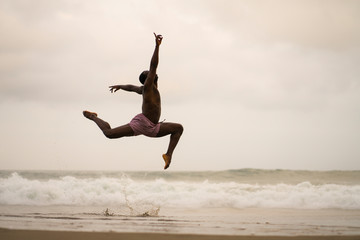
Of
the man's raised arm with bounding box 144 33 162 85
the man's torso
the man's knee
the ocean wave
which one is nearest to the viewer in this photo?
the man's raised arm with bounding box 144 33 162 85

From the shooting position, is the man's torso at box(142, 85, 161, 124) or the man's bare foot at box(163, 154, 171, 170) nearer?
the man's torso at box(142, 85, 161, 124)

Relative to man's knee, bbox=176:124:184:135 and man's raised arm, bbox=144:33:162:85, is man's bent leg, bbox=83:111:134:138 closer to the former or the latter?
man's knee, bbox=176:124:184:135

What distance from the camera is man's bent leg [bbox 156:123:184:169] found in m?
8.28

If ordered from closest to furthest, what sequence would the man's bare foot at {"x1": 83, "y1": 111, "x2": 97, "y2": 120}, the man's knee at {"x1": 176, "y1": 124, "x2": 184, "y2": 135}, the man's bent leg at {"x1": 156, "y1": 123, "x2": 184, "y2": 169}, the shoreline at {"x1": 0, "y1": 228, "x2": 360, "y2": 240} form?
the shoreline at {"x1": 0, "y1": 228, "x2": 360, "y2": 240} → the man's bent leg at {"x1": 156, "y1": 123, "x2": 184, "y2": 169} → the man's knee at {"x1": 176, "y1": 124, "x2": 184, "y2": 135} → the man's bare foot at {"x1": 83, "y1": 111, "x2": 97, "y2": 120}

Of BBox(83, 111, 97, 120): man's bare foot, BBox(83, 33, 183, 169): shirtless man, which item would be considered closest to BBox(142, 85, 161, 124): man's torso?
BBox(83, 33, 183, 169): shirtless man

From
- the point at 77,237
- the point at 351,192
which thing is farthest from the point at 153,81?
the point at 351,192

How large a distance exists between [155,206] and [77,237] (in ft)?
30.7

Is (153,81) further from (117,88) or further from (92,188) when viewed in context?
(92,188)

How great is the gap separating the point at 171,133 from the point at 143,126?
60cm

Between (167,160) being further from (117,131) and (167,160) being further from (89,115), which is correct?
(89,115)

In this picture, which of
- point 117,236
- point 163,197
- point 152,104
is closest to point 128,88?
point 152,104

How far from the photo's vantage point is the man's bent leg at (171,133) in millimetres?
8281

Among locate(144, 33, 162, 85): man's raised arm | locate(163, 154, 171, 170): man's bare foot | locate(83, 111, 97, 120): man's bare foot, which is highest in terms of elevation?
locate(144, 33, 162, 85): man's raised arm

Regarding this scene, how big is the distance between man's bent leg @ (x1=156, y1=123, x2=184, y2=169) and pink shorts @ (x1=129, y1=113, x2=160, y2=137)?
0.12 m
